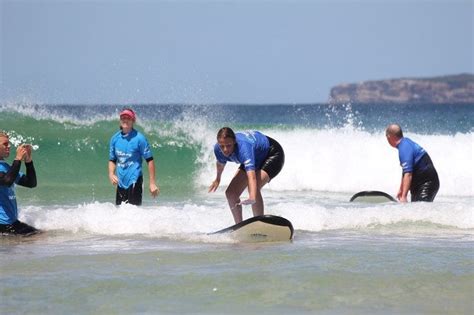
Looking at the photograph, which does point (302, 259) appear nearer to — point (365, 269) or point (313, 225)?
point (365, 269)

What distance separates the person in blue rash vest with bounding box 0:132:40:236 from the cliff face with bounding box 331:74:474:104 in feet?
370

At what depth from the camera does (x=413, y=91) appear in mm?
122625

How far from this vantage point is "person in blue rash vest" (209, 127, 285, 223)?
8820 millimetres

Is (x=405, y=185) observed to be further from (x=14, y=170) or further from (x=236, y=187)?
(x=14, y=170)

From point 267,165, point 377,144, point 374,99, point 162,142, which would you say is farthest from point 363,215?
point 374,99

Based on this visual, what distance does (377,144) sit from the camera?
2141 cm

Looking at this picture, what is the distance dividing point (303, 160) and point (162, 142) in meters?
3.96

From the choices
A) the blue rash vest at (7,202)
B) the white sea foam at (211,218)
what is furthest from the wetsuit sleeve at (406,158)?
the blue rash vest at (7,202)

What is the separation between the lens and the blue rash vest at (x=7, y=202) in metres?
9.11

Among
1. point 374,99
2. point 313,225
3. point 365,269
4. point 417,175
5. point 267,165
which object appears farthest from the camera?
point 374,99

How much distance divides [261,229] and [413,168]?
2939mm

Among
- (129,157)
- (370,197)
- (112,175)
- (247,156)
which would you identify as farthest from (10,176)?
(370,197)

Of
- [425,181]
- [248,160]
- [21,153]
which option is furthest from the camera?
[425,181]

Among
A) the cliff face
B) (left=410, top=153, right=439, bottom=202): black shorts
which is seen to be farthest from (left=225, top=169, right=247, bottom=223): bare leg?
the cliff face
